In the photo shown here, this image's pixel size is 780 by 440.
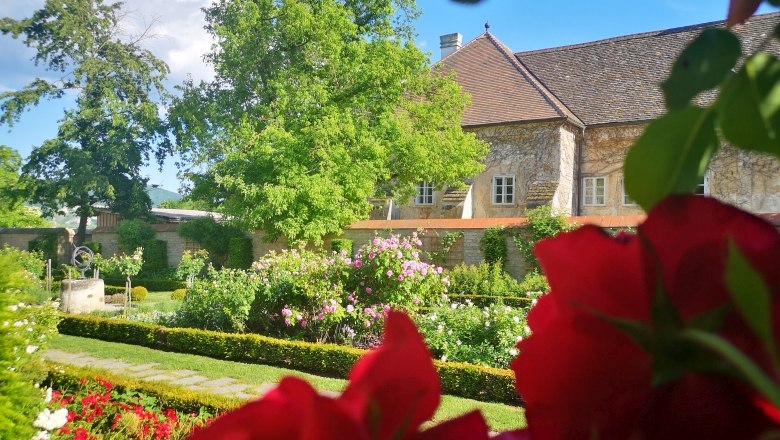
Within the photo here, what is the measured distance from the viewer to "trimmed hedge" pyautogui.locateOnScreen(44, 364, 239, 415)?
595 cm

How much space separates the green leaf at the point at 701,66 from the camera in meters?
0.25

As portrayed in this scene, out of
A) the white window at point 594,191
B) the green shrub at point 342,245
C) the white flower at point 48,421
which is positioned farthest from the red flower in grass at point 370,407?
the white window at point 594,191

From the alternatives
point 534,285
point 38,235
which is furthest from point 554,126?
point 38,235

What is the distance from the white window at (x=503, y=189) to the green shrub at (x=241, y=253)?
9095mm

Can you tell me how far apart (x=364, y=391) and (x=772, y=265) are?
0.13 m

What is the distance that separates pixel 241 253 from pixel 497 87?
1103 centimetres

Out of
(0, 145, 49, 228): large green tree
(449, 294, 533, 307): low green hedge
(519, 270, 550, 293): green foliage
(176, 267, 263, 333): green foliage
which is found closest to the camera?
(176, 267, 263, 333): green foliage

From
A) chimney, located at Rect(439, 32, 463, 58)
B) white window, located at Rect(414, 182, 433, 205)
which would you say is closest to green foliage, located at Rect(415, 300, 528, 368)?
white window, located at Rect(414, 182, 433, 205)

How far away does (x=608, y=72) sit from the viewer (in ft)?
70.4

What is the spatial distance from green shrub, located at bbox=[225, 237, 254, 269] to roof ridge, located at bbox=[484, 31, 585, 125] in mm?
11665

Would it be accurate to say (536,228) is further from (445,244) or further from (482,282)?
(445,244)

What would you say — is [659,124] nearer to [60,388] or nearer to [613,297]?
[613,297]

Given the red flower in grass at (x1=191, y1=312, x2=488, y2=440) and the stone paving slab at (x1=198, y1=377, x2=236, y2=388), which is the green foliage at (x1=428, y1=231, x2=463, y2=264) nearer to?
the stone paving slab at (x1=198, y1=377, x2=236, y2=388)

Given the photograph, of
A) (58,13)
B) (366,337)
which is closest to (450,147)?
(366,337)
